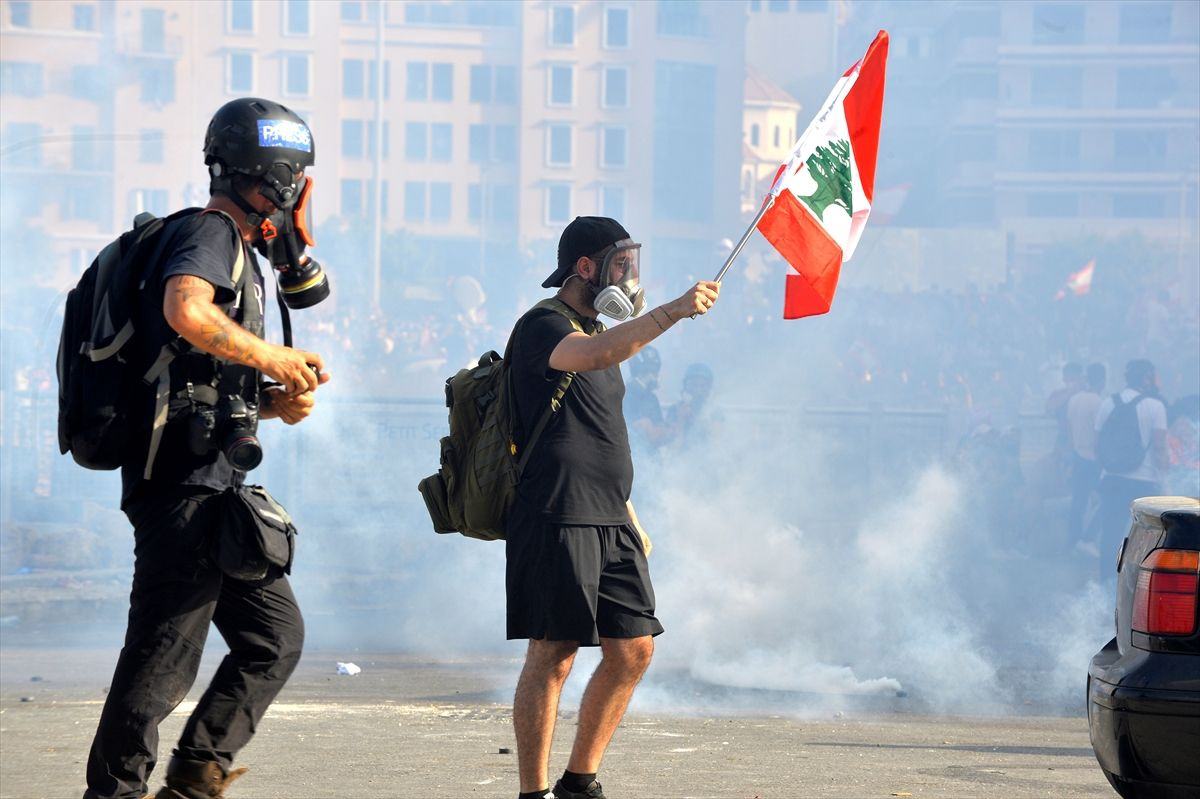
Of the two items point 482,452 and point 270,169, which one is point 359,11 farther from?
point 270,169

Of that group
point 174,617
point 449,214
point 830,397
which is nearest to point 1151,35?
point 830,397

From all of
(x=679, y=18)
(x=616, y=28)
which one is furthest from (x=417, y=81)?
(x=679, y=18)

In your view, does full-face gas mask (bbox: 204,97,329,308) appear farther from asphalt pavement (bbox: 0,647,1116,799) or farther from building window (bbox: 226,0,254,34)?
building window (bbox: 226,0,254,34)

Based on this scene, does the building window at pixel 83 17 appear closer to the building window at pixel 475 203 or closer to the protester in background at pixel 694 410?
the building window at pixel 475 203

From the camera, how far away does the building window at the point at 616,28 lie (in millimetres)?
14156

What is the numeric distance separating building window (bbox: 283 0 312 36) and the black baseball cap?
32.9 ft

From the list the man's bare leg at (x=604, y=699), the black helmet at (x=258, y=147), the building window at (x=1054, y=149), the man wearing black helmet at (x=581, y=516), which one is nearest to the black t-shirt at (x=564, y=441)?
the man wearing black helmet at (x=581, y=516)

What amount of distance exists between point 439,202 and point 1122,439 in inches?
244

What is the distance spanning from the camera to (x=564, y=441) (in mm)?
3605

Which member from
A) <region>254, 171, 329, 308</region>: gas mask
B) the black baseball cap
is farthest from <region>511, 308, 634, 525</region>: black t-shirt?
<region>254, 171, 329, 308</region>: gas mask

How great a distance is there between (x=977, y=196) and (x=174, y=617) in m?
13.0

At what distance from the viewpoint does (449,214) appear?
14.1 meters

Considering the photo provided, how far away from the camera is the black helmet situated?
3076mm

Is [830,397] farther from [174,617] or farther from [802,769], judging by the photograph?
[174,617]
